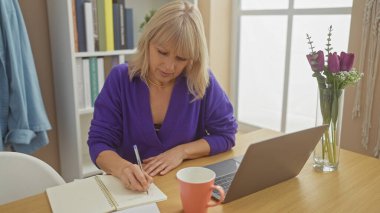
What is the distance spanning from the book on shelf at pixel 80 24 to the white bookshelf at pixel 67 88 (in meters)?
0.05

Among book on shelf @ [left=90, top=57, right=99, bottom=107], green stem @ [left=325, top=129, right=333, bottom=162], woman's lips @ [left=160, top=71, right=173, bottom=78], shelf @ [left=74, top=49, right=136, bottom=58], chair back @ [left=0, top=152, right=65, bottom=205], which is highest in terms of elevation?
shelf @ [left=74, top=49, right=136, bottom=58]

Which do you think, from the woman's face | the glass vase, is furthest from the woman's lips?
the glass vase

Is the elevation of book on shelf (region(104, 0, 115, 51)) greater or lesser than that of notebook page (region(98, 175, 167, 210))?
greater

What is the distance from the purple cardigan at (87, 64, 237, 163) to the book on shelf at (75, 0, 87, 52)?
0.79 meters

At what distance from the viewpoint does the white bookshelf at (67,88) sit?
199 cm

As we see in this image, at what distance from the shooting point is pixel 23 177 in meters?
1.17

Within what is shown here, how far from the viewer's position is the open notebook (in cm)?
89

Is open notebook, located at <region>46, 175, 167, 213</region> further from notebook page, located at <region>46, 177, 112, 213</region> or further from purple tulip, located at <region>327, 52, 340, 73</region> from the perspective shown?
purple tulip, located at <region>327, 52, 340, 73</region>

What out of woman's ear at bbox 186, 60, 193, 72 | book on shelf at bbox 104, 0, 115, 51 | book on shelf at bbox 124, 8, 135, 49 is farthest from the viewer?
book on shelf at bbox 124, 8, 135, 49

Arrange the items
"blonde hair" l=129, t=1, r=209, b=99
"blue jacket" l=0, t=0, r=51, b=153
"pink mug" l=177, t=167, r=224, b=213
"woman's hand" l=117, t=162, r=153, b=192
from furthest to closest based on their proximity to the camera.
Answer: "blue jacket" l=0, t=0, r=51, b=153
"blonde hair" l=129, t=1, r=209, b=99
"woman's hand" l=117, t=162, r=153, b=192
"pink mug" l=177, t=167, r=224, b=213

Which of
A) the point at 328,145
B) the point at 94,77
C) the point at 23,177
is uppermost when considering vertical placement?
the point at 94,77

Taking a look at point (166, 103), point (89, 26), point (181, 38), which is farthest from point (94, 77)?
point (181, 38)

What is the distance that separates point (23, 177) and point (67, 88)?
1.03 metres

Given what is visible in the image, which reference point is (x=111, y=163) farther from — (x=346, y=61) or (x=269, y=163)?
(x=346, y=61)
